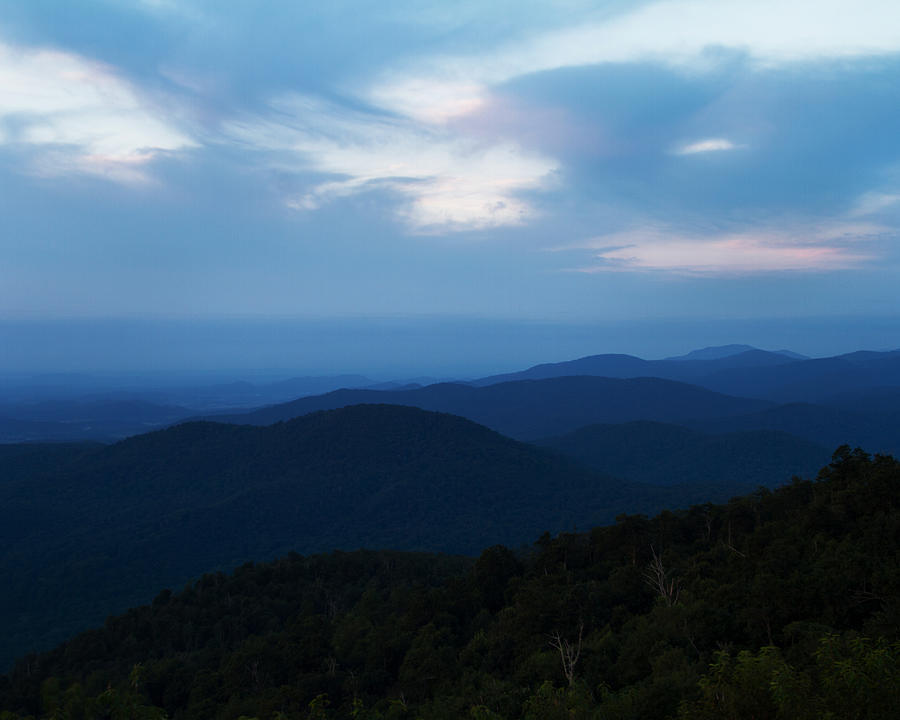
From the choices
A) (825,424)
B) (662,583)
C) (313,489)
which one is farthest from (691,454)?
(662,583)

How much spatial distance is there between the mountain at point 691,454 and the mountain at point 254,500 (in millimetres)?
31040

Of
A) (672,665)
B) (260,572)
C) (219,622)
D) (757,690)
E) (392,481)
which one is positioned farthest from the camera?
(392,481)

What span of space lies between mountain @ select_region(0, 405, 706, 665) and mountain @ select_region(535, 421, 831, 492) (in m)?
31.0

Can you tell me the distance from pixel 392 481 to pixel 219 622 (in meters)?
88.9

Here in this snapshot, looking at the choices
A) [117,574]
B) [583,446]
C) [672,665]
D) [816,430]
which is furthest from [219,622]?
[816,430]

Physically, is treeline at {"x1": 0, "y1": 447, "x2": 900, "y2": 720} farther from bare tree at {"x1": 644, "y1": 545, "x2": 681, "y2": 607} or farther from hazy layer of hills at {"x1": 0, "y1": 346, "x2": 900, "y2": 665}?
hazy layer of hills at {"x1": 0, "y1": 346, "x2": 900, "y2": 665}

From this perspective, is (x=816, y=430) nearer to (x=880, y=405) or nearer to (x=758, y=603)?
(x=880, y=405)

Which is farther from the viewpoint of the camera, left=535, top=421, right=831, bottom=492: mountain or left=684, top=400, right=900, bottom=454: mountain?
left=684, top=400, right=900, bottom=454: mountain

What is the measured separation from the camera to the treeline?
46.8ft

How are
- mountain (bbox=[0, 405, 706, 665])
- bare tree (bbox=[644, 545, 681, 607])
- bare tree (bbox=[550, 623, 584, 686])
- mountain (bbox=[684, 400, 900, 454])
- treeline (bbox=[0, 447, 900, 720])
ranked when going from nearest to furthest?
treeline (bbox=[0, 447, 900, 720]) < bare tree (bbox=[550, 623, 584, 686]) < bare tree (bbox=[644, 545, 681, 607]) < mountain (bbox=[0, 405, 706, 665]) < mountain (bbox=[684, 400, 900, 454])

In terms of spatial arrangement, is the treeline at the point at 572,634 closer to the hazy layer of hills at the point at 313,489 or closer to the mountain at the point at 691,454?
the hazy layer of hills at the point at 313,489

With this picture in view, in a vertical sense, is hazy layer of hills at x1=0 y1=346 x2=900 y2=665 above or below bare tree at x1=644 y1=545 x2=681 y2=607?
below

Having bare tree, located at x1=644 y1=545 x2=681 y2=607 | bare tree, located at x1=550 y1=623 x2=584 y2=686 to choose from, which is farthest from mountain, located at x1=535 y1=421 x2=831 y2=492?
bare tree, located at x1=550 y1=623 x2=584 y2=686

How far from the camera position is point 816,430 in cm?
17675
